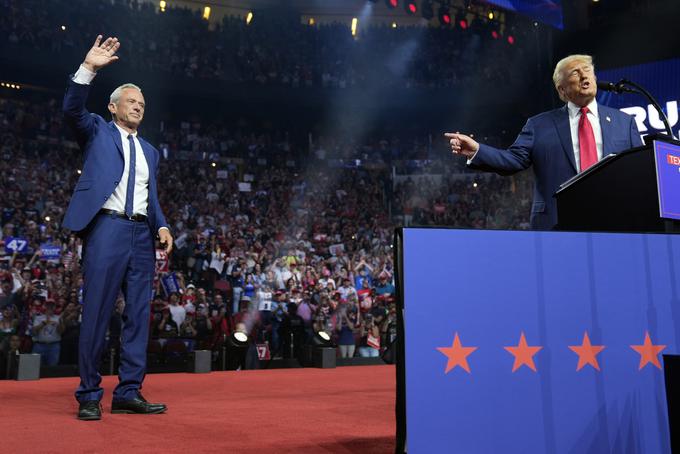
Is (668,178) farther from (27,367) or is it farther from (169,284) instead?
(169,284)

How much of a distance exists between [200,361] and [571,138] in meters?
5.49

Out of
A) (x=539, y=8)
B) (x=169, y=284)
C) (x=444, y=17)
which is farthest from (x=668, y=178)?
(x=444, y=17)

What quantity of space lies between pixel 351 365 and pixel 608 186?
6.50 meters

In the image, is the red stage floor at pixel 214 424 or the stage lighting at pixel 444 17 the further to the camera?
the stage lighting at pixel 444 17

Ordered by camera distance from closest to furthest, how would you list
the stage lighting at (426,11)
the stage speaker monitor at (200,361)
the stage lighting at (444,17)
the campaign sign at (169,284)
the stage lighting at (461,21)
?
the stage speaker monitor at (200,361)
the campaign sign at (169,284)
the stage lighting at (426,11)
the stage lighting at (444,17)
the stage lighting at (461,21)

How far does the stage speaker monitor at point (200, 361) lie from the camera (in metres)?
7.20

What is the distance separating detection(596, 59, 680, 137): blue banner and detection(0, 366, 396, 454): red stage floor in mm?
5292

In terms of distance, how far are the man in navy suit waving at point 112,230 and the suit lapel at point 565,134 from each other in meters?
1.94

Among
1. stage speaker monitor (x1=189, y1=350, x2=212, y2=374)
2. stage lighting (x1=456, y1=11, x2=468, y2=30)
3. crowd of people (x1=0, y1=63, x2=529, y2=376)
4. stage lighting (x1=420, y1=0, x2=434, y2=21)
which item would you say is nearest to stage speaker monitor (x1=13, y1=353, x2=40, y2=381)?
crowd of people (x1=0, y1=63, x2=529, y2=376)

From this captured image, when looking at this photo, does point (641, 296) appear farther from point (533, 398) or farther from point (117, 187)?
point (117, 187)

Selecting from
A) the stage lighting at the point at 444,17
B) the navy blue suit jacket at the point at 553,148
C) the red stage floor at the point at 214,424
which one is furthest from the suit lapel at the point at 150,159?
the stage lighting at the point at 444,17

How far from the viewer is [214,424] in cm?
275

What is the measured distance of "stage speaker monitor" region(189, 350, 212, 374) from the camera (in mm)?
7203

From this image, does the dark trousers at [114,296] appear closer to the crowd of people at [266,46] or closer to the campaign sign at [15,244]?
the campaign sign at [15,244]
